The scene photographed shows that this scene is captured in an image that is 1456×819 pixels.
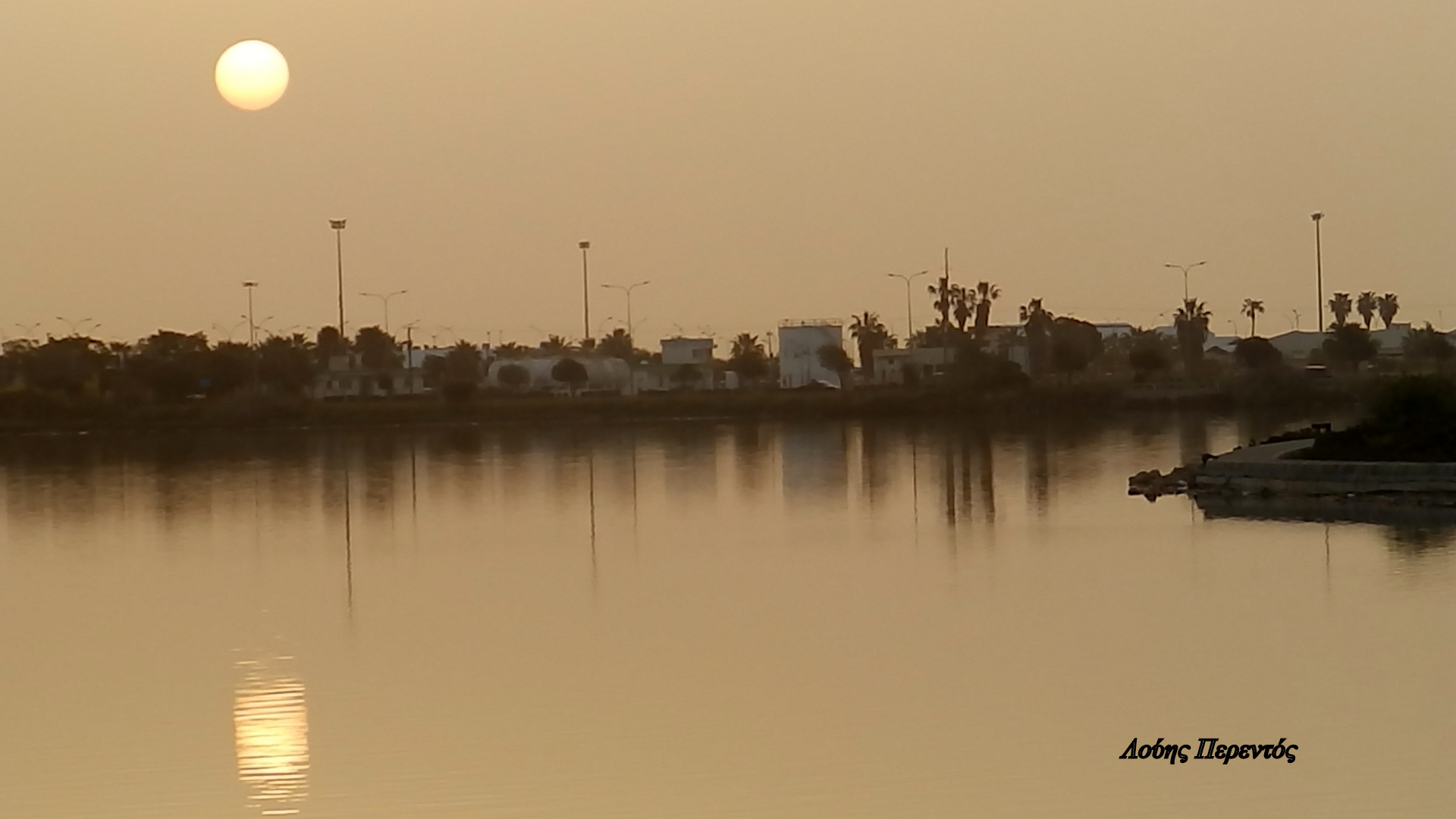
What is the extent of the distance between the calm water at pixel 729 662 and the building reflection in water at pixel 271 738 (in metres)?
0.04

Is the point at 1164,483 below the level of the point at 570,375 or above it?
below

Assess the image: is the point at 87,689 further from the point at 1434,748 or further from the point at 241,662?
the point at 1434,748

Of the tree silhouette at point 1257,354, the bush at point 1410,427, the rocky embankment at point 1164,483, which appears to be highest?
the tree silhouette at point 1257,354

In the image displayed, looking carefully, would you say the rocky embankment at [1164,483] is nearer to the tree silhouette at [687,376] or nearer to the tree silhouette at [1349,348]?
the tree silhouette at [1349,348]

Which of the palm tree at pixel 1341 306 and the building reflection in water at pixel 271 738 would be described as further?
the palm tree at pixel 1341 306

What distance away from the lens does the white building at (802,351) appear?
4702 inches

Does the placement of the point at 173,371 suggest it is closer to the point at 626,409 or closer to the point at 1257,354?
the point at 626,409

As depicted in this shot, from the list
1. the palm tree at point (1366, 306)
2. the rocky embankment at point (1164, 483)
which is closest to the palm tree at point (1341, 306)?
the palm tree at point (1366, 306)

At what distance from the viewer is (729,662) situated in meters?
13.5

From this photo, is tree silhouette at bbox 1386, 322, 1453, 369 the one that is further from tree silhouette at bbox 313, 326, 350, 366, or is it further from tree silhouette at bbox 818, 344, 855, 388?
tree silhouette at bbox 313, 326, 350, 366

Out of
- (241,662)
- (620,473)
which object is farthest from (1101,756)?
(620,473)

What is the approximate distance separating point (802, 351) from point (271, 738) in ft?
360

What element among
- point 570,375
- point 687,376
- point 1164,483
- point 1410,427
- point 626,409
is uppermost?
point 570,375

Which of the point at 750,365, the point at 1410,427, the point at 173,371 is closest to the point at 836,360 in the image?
the point at 750,365
